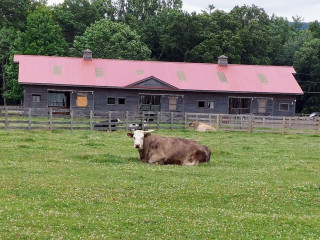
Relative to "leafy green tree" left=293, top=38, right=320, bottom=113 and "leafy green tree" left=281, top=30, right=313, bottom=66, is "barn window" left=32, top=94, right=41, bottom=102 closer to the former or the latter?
"leafy green tree" left=293, top=38, right=320, bottom=113

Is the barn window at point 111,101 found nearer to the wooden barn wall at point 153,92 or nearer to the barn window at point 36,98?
the wooden barn wall at point 153,92

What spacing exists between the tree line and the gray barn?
54.1 ft

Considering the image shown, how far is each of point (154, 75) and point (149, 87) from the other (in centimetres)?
279

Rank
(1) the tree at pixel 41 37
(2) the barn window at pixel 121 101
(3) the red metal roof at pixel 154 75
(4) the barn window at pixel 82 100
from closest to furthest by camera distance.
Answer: (3) the red metal roof at pixel 154 75 < (4) the barn window at pixel 82 100 < (2) the barn window at pixel 121 101 < (1) the tree at pixel 41 37

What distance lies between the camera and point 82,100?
50062 millimetres

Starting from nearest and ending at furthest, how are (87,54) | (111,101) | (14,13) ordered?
1. (111,101)
2. (87,54)
3. (14,13)

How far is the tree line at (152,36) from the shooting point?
2753 inches

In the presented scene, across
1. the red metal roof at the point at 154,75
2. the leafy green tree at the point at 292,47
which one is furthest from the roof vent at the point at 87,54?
the leafy green tree at the point at 292,47

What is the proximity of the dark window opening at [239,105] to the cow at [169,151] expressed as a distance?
36059 millimetres

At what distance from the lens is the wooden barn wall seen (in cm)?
4912

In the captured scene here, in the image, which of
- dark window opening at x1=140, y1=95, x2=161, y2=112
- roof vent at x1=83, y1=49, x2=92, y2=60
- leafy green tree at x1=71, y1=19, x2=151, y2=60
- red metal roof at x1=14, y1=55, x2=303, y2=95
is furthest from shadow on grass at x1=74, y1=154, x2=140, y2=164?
leafy green tree at x1=71, y1=19, x2=151, y2=60

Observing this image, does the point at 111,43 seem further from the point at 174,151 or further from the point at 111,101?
the point at 174,151

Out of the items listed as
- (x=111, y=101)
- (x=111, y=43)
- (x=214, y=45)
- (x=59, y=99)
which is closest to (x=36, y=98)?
(x=59, y=99)

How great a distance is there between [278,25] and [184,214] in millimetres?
96633
